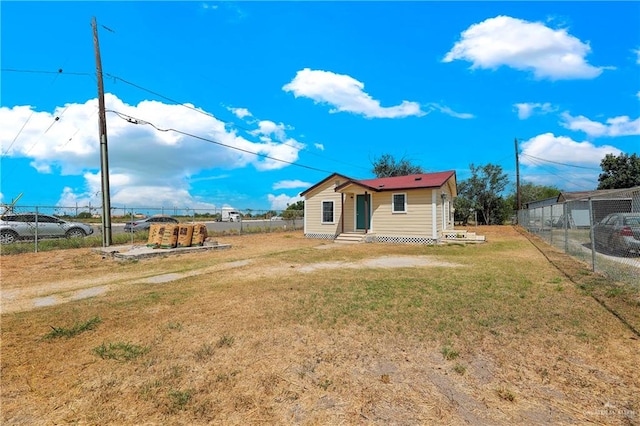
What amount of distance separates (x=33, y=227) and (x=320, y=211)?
13.5m

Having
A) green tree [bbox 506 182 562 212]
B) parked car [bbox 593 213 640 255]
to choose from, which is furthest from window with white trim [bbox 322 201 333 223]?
green tree [bbox 506 182 562 212]

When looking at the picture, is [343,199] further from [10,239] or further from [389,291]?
[10,239]

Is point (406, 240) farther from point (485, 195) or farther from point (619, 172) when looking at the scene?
point (619, 172)

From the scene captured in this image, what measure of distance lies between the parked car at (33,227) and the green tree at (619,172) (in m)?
45.8

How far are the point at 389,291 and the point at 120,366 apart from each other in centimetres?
414

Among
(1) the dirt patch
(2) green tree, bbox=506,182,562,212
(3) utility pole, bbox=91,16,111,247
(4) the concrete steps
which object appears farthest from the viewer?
(2) green tree, bbox=506,182,562,212

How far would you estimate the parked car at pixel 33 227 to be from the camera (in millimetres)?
13195

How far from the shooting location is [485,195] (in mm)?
31406

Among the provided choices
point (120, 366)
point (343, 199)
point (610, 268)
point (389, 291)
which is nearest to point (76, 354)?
point (120, 366)

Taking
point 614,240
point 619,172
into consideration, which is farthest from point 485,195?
point 614,240

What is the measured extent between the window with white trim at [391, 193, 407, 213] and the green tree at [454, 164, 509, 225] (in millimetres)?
16212

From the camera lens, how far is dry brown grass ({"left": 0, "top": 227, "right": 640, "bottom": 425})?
2363mm

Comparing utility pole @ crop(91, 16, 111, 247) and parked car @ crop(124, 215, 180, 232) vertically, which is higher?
utility pole @ crop(91, 16, 111, 247)

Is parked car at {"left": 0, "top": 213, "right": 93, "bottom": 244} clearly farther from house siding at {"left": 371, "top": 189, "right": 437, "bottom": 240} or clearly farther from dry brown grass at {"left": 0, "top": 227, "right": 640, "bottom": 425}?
house siding at {"left": 371, "top": 189, "right": 437, "bottom": 240}
